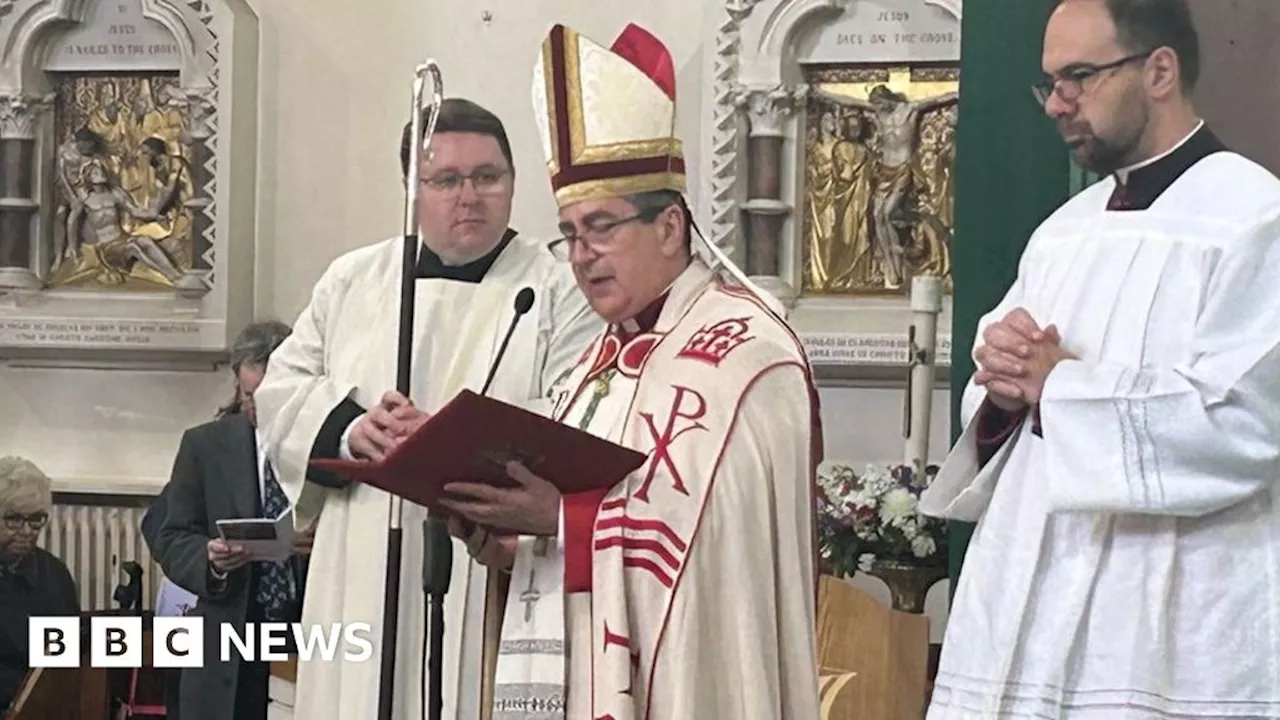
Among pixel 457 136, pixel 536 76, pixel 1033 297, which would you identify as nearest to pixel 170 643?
pixel 457 136

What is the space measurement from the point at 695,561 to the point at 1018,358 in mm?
614

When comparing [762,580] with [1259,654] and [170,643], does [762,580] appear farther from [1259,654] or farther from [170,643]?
[170,643]

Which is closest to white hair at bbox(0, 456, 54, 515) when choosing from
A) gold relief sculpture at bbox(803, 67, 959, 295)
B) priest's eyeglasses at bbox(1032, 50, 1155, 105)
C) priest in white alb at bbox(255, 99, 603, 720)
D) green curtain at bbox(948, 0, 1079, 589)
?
priest in white alb at bbox(255, 99, 603, 720)

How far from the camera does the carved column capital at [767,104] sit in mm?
6117

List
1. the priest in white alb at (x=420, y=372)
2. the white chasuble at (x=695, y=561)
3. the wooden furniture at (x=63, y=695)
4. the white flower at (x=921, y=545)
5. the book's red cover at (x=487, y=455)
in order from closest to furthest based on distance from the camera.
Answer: the book's red cover at (x=487, y=455) → the white chasuble at (x=695, y=561) → the priest in white alb at (x=420, y=372) → the white flower at (x=921, y=545) → the wooden furniture at (x=63, y=695)

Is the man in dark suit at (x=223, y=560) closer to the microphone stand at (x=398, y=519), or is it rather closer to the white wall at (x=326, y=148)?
the microphone stand at (x=398, y=519)

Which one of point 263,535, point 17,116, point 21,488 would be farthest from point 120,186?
point 263,535

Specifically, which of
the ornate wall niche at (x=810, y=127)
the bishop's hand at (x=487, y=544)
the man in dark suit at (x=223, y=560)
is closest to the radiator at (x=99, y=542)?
the man in dark suit at (x=223, y=560)

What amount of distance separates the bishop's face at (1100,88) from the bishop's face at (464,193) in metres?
1.44

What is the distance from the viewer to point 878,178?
6.17 metres

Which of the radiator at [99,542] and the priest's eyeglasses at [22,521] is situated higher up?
the priest's eyeglasses at [22,521]

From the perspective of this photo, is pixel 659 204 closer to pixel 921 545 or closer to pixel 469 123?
pixel 469 123

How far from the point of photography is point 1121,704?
97.3 inches

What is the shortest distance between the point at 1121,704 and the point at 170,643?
10.2 ft
